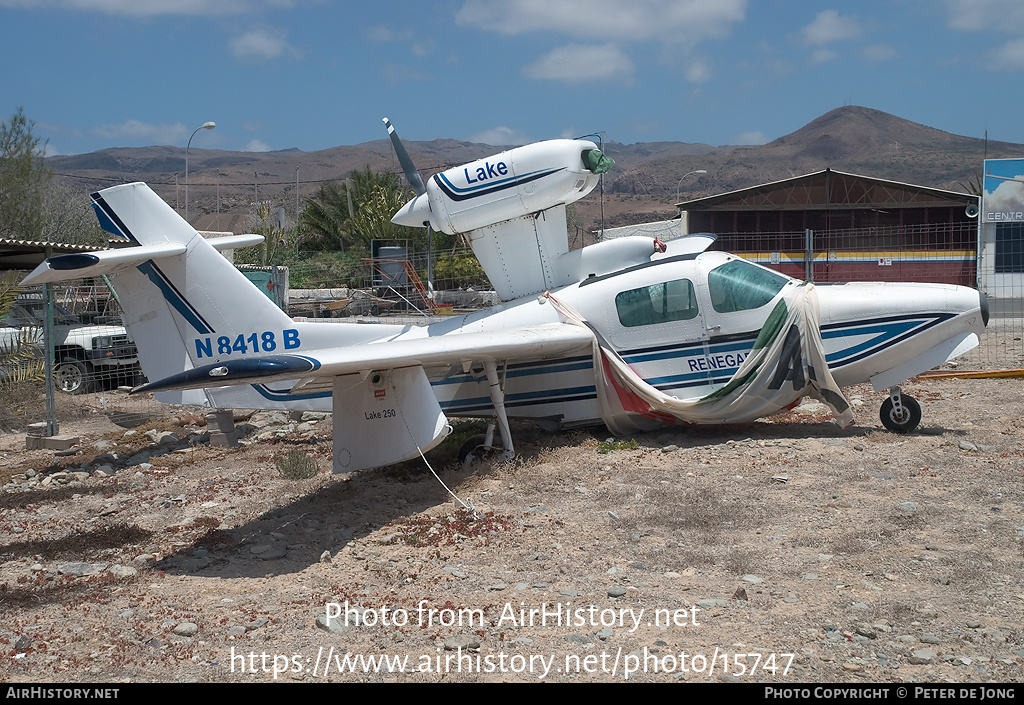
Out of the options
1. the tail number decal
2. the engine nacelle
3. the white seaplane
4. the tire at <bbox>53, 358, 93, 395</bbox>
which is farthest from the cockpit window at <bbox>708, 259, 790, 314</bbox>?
the tire at <bbox>53, 358, 93, 395</bbox>

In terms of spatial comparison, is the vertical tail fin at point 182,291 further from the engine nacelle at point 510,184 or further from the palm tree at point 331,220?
the palm tree at point 331,220

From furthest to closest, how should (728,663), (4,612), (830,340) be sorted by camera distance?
(830,340)
(4,612)
(728,663)

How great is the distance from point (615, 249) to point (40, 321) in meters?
13.4

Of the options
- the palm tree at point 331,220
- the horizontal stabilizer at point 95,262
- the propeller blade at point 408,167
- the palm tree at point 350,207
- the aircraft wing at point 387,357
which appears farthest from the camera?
the palm tree at point 331,220

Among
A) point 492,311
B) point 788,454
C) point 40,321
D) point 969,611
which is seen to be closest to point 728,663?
point 969,611

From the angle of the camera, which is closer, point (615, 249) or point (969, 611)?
point (969, 611)

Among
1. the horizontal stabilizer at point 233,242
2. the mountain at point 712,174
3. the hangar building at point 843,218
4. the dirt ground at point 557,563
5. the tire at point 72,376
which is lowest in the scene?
the dirt ground at point 557,563

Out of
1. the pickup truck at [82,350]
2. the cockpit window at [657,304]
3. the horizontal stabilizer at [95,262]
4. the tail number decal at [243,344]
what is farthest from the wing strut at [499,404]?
the pickup truck at [82,350]

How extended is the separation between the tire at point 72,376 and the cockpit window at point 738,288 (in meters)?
13.6

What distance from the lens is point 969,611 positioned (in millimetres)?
5328

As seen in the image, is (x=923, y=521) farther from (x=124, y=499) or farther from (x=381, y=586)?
(x=124, y=499)

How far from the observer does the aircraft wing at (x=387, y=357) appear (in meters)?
7.11

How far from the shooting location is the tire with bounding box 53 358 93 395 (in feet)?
58.3

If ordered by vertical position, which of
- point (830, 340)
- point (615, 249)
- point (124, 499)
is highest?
point (615, 249)
